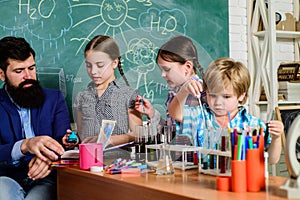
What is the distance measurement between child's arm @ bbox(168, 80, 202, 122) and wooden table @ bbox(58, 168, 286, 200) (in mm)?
230

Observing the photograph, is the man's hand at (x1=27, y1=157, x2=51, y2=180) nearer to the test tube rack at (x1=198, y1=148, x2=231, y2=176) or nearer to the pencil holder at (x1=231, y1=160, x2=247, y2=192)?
the test tube rack at (x1=198, y1=148, x2=231, y2=176)

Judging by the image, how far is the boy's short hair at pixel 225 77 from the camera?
71.4 inches

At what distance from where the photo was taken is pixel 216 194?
1.29 m

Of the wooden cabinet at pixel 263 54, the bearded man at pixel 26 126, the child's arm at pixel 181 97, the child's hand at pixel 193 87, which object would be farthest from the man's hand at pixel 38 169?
the wooden cabinet at pixel 263 54

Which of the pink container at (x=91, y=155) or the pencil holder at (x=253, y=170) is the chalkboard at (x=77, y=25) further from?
the pencil holder at (x=253, y=170)

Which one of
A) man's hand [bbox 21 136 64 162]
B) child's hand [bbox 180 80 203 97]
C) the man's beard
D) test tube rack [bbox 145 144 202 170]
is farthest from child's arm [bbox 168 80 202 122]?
the man's beard

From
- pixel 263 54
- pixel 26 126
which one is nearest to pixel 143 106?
pixel 26 126

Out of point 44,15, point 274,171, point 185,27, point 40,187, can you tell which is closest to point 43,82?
point 44,15

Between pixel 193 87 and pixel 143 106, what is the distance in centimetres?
36

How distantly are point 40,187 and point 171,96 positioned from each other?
80 centimetres

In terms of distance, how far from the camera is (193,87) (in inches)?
68.3

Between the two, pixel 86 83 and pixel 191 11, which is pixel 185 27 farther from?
pixel 86 83

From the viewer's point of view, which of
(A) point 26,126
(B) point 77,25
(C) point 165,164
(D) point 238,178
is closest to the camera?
(D) point 238,178

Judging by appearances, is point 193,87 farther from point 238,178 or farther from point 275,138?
point 238,178
